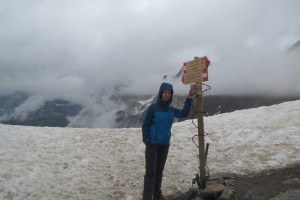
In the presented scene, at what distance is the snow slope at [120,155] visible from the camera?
39.9 feet

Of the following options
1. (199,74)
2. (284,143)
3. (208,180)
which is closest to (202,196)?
(208,180)

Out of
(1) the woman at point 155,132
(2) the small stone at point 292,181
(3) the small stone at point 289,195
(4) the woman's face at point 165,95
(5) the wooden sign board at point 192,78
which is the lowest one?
(3) the small stone at point 289,195

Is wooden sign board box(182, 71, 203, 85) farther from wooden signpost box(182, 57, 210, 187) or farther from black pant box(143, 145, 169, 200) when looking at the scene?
black pant box(143, 145, 169, 200)

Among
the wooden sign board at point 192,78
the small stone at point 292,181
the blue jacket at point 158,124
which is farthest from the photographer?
the wooden sign board at point 192,78

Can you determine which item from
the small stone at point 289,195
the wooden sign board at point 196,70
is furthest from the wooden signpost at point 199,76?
the small stone at point 289,195

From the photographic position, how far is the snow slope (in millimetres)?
12164

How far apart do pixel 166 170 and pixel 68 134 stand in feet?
22.3

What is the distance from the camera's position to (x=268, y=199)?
9211 mm

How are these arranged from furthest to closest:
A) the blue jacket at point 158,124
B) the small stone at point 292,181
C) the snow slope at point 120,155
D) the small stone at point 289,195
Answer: the snow slope at point 120,155
the small stone at point 292,181
the blue jacket at point 158,124
the small stone at point 289,195

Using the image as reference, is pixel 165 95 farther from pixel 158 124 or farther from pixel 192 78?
pixel 192 78

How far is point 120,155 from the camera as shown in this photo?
15.4 meters

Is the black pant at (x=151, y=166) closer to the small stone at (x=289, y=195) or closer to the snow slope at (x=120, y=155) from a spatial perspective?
the snow slope at (x=120, y=155)

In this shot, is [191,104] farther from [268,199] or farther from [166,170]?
[166,170]

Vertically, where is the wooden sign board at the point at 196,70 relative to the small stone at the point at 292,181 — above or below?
above
